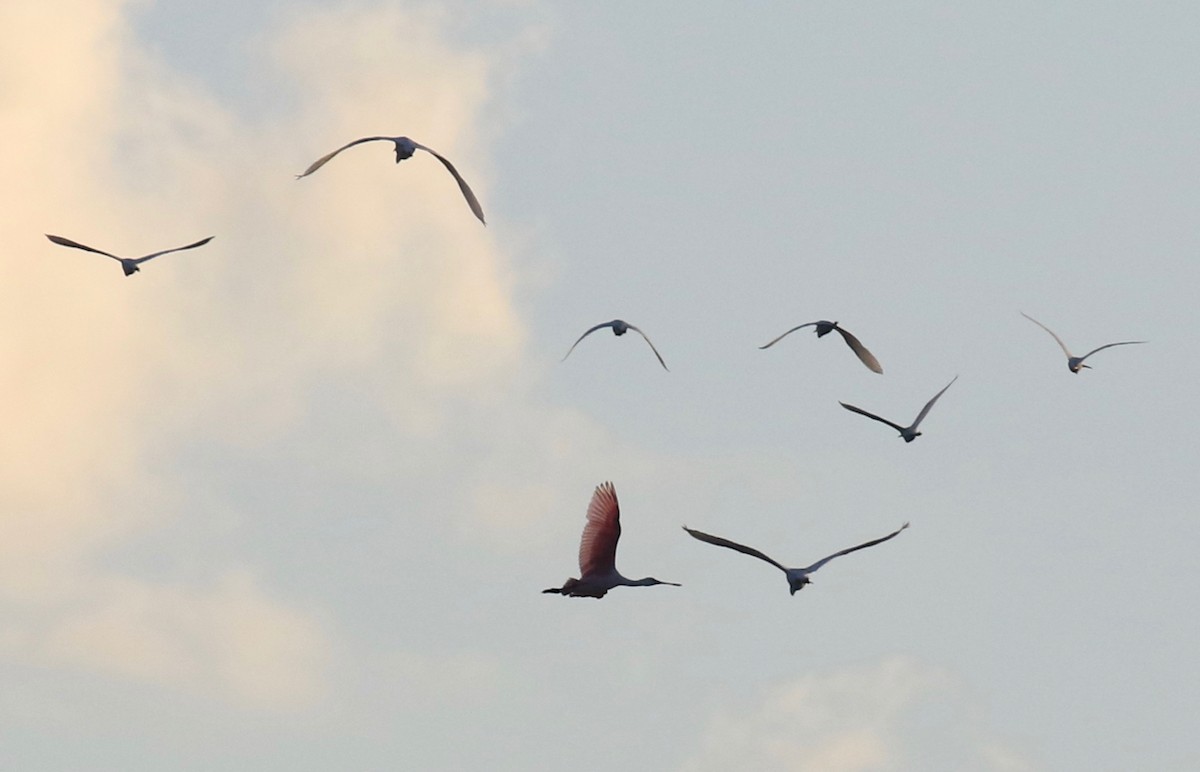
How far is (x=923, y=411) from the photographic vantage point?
58.9m

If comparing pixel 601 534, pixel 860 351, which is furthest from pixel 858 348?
pixel 601 534

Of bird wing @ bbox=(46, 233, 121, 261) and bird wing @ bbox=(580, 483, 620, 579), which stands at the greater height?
bird wing @ bbox=(46, 233, 121, 261)

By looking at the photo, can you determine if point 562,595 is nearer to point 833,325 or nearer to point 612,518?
point 612,518

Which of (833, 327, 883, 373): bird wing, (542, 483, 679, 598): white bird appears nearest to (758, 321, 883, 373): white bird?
(833, 327, 883, 373): bird wing

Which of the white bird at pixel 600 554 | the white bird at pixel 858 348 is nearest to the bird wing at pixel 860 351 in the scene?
the white bird at pixel 858 348

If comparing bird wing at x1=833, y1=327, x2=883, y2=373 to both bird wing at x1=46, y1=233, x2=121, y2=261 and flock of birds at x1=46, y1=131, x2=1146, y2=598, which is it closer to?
flock of birds at x1=46, y1=131, x2=1146, y2=598

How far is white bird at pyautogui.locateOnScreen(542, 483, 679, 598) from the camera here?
5441 centimetres

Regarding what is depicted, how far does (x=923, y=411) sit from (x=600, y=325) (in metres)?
9.94

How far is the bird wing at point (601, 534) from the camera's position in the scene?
5431cm

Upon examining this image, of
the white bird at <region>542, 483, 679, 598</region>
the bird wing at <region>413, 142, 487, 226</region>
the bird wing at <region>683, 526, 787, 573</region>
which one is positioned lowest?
the bird wing at <region>683, 526, 787, 573</region>

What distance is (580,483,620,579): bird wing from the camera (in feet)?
178

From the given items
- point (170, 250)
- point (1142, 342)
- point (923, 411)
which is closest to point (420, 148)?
point (170, 250)

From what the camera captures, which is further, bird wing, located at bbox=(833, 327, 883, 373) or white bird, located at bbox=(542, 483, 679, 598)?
bird wing, located at bbox=(833, 327, 883, 373)

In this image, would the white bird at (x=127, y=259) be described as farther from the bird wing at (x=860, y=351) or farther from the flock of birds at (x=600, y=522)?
the bird wing at (x=860, y=351)
